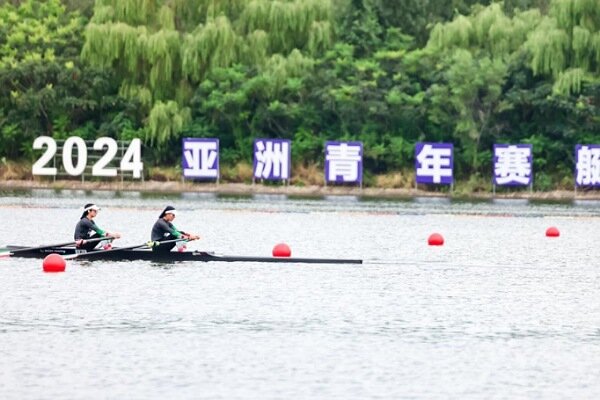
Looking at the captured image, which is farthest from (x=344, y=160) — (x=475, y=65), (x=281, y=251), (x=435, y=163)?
(x=281, y=251)

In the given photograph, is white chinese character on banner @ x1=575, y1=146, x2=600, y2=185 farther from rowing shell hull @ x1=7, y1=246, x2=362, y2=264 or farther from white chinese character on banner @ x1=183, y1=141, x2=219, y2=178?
rowing shell hull @ x1=7, y1=246, x2=362, y2=264

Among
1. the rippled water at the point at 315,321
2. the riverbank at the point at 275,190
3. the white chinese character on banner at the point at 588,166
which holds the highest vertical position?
the white chinese character on banner at the point at 588,166

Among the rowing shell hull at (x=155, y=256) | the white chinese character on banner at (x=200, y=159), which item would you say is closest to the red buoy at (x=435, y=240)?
the rowing shell hull at (x=155, y=256)

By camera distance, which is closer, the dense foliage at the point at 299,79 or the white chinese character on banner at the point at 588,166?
the white chinese character on banner at the point at 588,166

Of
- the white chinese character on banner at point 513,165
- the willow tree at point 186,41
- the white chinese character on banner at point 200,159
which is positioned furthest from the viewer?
the white chinese character on banner at point 200,159

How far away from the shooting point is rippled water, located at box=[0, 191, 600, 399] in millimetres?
18625

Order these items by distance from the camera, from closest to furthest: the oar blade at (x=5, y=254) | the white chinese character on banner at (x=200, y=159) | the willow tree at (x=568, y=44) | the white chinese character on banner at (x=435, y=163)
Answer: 1. the oar blade at (x=5, y=254)
2. the willow tree at (x=568, y=44)
3. the white chinese character on banner at (x=435, y=163)
4. the white chinese character on banner at (x=200, y=159)

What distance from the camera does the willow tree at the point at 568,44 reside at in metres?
57.7

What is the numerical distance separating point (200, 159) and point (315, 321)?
38.2 meters

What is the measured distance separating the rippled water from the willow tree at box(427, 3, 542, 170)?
1729cm

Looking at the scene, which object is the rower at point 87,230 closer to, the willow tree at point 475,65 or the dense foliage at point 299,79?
the dense foliage at point 299,79

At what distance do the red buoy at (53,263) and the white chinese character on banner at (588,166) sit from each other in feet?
105

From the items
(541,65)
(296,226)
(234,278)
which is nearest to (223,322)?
(234,278)

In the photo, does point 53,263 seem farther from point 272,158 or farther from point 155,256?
point 272,158
